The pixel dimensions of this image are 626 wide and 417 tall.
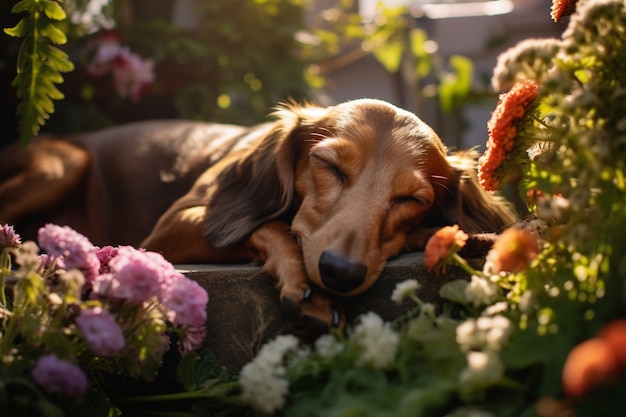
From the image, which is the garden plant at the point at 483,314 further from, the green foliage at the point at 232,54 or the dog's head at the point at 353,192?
the green foliage at the point at 232,54

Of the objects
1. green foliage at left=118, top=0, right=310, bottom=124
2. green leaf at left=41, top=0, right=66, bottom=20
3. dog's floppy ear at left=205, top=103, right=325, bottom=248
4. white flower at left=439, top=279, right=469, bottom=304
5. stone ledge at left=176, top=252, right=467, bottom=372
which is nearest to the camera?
white flower at left=439, top=279, right=469, bottom=304

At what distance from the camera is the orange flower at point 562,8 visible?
217cm

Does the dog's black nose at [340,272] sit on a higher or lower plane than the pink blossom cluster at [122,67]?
lower

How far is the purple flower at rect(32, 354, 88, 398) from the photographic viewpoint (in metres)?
1.65

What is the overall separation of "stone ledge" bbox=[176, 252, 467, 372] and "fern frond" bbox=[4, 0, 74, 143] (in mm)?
698

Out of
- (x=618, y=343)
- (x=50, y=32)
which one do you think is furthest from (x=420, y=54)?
(x=618, y=343)

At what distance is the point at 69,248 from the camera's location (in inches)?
72.6

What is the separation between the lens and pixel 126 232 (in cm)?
404

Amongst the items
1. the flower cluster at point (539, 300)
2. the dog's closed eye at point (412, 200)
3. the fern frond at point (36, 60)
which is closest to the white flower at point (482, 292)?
the flower cluster at point (539, 300)

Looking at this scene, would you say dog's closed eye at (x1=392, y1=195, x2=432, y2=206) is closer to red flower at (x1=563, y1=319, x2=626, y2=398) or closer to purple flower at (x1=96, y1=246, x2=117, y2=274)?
purple flower at (x1=96, y1=246, x2=117, y2=274)

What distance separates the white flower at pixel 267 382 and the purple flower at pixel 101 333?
302 millimetres

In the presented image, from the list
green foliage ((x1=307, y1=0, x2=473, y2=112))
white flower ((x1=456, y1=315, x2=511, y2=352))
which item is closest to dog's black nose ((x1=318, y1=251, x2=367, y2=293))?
white flower ((x1=456, y1=315, x2=511, y2=352))

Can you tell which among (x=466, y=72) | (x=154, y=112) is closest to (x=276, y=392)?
(x=154, y=112)

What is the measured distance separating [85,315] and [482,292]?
0.94 metres
